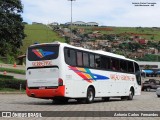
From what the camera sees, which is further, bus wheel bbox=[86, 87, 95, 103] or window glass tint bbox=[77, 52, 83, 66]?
bus wheel bbox=[86, 87, 95, 103]

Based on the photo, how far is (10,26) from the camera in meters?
Answer: 47.7

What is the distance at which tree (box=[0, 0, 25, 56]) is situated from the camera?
47438 mm

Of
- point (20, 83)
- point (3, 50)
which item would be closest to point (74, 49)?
point (20, 83)

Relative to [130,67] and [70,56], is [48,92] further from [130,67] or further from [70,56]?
[130,67]

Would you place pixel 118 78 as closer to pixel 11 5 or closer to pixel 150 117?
pixel 150 117

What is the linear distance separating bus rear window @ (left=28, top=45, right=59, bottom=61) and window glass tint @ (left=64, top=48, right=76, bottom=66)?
570mm

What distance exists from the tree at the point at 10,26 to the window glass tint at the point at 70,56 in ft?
77.7

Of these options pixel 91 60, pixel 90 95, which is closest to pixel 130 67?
pixel 91 60

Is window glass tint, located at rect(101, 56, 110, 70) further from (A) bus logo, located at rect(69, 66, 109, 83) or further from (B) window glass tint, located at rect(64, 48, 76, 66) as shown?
(B) window glass tint, located at rect(64, 48, 76, 66)

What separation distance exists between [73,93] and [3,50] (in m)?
25.5

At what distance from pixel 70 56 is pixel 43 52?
1510 mm

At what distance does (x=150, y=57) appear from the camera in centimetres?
11512

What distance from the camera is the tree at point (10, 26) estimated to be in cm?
4744

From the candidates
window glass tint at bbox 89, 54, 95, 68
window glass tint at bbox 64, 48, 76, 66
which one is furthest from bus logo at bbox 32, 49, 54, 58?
window glass tint at bbox 89, 54, 95, 68
